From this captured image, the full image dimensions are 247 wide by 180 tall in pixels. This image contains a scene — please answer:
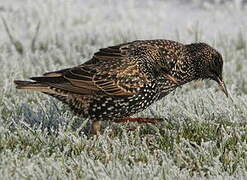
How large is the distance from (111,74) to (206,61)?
1.08 m

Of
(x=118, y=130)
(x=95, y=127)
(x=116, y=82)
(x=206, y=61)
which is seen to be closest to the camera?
(x=116, y=82)

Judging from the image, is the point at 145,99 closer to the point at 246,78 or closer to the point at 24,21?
the point at 246,78

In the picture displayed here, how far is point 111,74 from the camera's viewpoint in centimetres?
550

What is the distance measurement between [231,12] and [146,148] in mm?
8588

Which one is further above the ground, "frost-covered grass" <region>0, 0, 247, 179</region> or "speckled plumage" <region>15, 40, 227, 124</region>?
"speckled plumage" <region>15, 40, 227, 124</region>

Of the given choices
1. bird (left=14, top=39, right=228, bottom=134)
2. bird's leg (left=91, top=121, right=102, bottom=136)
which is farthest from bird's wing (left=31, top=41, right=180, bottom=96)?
bird's leg (left=91, top=121, right=102, bottom=136)

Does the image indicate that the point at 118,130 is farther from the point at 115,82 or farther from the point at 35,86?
the point at 35,86

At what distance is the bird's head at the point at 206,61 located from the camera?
5.93 m

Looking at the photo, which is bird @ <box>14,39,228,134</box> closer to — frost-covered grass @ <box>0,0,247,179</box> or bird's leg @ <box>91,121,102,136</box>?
bird's leg @ <box>91,121,102,136</box>

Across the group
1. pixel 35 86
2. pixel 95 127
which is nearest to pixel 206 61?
pixel 95 127

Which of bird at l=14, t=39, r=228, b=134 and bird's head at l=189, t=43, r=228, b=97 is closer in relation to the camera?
bird at l=14, t=39, r=228, b=134

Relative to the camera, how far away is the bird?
5418 millimetres

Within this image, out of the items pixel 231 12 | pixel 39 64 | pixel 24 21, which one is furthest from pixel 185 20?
pixel 39 64

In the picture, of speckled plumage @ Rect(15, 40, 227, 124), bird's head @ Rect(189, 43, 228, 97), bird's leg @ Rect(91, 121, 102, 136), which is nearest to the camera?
speckled plumage @ Rect(15, 40, 227, 124)
